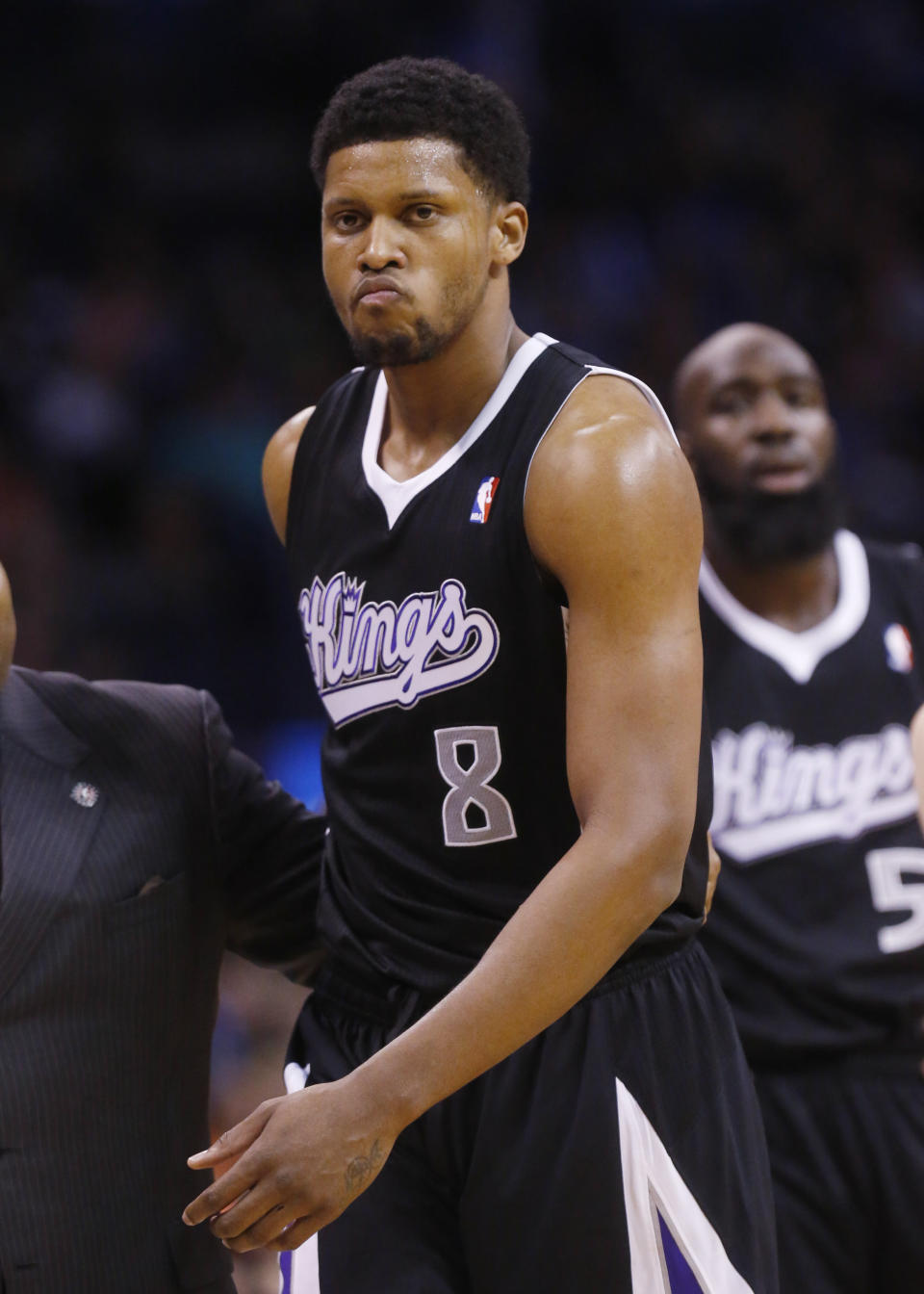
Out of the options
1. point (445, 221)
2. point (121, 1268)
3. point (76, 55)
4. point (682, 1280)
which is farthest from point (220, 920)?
point (76, 55)

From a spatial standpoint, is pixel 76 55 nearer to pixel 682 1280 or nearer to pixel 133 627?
pixel 133 627

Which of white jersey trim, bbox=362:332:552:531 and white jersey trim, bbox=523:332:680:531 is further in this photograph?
white jersey trim, bbox=362:332:552:531

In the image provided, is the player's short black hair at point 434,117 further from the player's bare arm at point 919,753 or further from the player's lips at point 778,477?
the player's bare arm at point 919,753

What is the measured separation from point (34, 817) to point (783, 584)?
5.28 ft

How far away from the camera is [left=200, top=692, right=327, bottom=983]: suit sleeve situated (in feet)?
9.14

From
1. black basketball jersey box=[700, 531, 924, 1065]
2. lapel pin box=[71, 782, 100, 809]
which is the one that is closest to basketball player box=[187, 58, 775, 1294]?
lapel pin box=[71, 782, 100, 809]

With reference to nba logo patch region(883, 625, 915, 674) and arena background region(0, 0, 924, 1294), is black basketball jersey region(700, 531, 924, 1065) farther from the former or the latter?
arena background region(0, 0, 924, 1294)

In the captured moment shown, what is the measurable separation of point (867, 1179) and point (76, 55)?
21.9 ft

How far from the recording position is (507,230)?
2.40 meters

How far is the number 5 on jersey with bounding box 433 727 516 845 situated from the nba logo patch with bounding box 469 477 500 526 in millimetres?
274

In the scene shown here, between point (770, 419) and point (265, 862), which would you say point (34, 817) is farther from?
point (770, 419)

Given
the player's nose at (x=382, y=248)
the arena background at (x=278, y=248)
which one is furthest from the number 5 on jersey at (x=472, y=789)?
the arena background at (x=278, y=248)

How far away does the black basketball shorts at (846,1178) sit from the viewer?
3.11 meters

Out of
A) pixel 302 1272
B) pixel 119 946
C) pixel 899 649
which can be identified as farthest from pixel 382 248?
pixel 899 649
